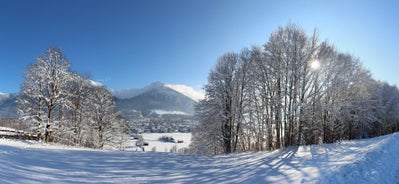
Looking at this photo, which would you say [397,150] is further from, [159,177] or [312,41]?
[159,177]

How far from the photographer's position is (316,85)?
65.9 feet

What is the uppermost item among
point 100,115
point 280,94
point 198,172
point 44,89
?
point 44,89

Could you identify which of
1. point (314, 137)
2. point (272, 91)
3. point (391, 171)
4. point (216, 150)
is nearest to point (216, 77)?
point (272, 91)

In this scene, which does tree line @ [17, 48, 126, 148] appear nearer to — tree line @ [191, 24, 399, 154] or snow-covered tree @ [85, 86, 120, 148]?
snow-covered tree @ [85, 86, 120, 148]

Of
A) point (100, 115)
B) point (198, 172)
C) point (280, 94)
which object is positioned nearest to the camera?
point (198, 172)

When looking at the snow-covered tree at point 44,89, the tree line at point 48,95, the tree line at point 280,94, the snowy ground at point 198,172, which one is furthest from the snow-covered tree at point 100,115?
the snowy ground at point 198,172

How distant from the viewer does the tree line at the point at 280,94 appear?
19.8 metres

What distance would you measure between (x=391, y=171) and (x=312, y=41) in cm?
1302

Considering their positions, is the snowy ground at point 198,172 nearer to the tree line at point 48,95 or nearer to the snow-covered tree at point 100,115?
the tree line at point 48,95

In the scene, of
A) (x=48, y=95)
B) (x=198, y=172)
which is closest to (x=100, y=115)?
(x=48, y=95)

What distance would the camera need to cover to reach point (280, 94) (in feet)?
66.6

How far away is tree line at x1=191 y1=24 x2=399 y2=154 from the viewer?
19797 millimetres

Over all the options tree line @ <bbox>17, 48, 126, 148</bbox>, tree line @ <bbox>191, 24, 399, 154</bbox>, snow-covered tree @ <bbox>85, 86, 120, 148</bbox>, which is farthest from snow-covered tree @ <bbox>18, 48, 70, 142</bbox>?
tree line @ <bbox>191, 24, 399, 154</bbox>

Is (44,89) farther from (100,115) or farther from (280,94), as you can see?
(280,94)
